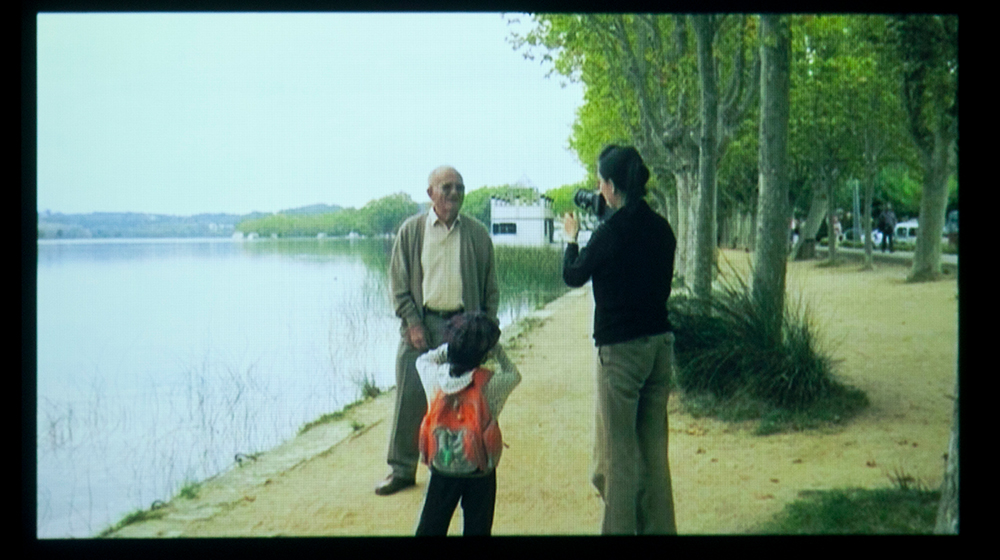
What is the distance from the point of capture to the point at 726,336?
477 cm

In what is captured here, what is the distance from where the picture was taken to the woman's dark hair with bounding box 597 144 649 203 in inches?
148

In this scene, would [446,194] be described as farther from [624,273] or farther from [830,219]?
[830,219]

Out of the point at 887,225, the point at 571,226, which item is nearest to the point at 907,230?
the point at 887,225

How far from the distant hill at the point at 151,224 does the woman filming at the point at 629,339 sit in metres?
1.16

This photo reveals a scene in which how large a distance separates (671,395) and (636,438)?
1.04 ft

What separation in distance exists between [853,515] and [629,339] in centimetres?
126

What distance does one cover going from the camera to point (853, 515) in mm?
3953

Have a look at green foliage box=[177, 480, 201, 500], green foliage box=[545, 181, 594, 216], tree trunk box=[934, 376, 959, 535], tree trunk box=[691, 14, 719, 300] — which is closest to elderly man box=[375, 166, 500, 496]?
green foliage box=[545, 181, 594, 216]

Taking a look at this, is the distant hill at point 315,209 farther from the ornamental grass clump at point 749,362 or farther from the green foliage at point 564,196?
the ornamental grass clump at point 749,362

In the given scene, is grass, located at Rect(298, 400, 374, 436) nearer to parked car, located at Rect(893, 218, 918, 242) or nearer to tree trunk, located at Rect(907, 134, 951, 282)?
tree trunk, located at Rect(907, 134, 951, 282)

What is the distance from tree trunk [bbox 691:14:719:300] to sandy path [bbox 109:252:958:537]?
1.06 m

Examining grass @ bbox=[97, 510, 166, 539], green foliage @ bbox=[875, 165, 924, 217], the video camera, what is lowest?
grass @ bbox=[97, 510, 166, 539]

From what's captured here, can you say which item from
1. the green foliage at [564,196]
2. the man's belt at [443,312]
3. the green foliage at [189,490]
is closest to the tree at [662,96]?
the green foliage at [564,196]

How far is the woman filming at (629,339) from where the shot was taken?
12.1 ft
